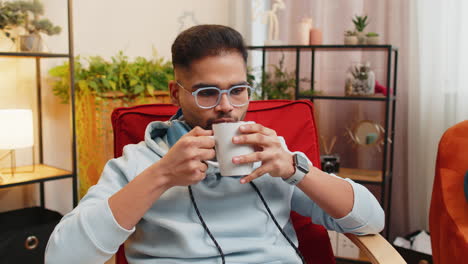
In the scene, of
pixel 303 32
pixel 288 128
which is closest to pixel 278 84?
pixel 303 32

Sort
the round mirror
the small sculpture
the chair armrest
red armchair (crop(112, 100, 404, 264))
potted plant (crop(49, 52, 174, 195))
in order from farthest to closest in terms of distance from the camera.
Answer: the small sculpture
the round mirror
potted plant (crop(49, 52, 174, 195))
red armchair (crop(112, 100, 404, 264))
the chair armrest

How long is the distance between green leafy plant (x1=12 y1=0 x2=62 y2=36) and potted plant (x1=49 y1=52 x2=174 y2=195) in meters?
0.23

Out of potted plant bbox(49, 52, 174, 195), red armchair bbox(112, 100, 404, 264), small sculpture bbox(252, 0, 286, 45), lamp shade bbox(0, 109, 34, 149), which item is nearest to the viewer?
red armchair bbox(112, 100, 404, 264)

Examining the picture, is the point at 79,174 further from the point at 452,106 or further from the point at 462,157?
the point at 452,106

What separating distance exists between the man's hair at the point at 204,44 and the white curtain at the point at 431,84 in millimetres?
1717

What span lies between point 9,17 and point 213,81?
1310 mm

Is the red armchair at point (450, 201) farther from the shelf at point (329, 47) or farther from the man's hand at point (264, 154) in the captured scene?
the shelf at point (329, 47)

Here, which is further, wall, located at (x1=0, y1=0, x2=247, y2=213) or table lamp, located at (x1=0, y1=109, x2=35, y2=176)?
wall, located at (x1=0, y1=0, x2=247, y2=213)

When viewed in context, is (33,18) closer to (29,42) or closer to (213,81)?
(29,42)

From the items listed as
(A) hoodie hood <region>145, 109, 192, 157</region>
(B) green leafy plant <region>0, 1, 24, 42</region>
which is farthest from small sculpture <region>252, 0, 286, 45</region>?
(A) hoodie hood <region>145, 109, 192, 157</region>

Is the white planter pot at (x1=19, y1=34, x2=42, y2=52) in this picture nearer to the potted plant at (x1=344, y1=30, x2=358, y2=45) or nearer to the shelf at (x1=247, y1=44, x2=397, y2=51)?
the shelf at (x1=247, y1=44, x2=397, y2=51)

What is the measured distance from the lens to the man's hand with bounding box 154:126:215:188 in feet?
2.98

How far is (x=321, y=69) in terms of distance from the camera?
288cm

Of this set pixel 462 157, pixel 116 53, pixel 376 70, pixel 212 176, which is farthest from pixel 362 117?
pixel 212 176
